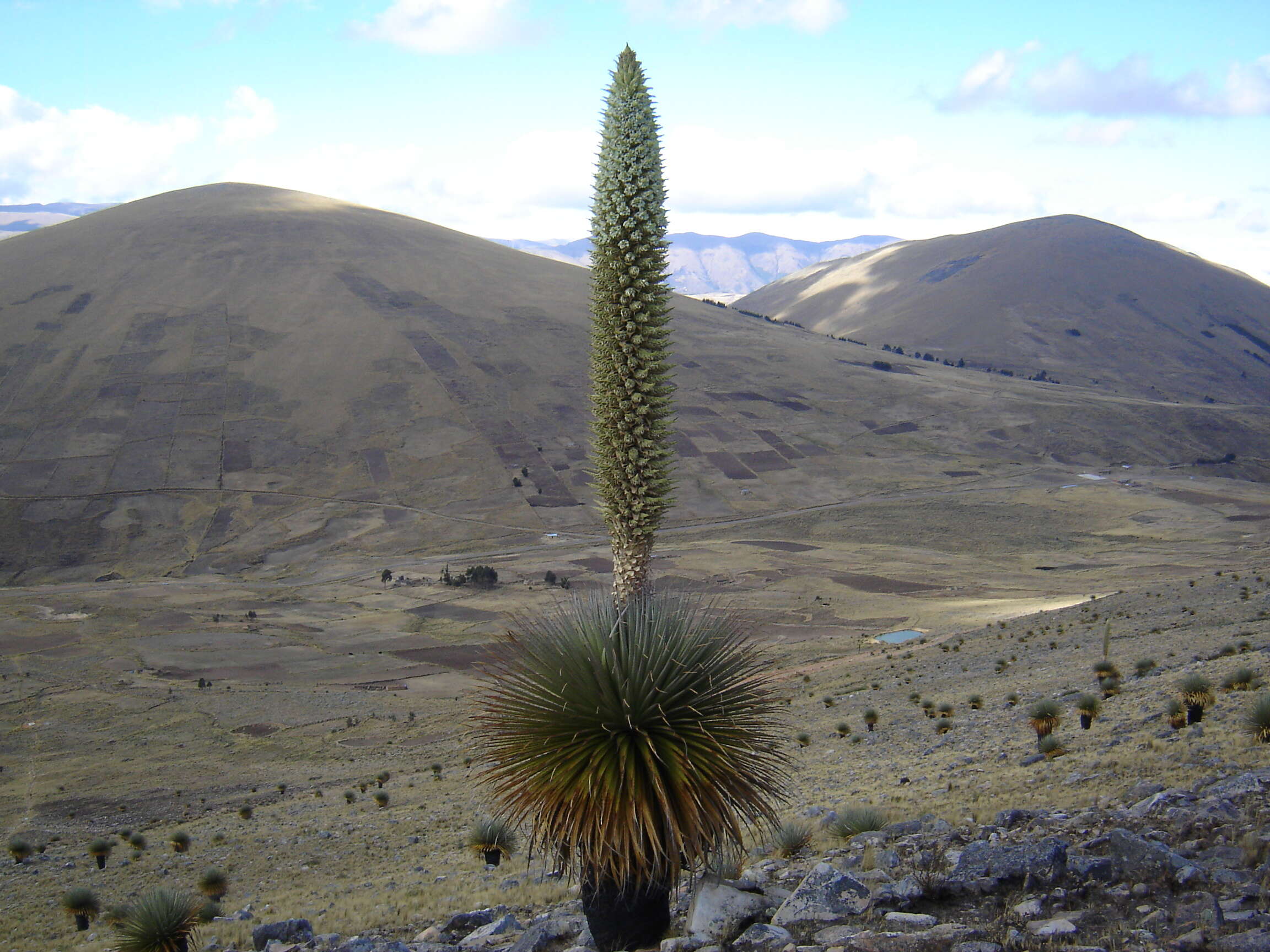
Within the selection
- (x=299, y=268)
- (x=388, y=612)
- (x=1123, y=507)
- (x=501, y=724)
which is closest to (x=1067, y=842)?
(x=501, y=724)

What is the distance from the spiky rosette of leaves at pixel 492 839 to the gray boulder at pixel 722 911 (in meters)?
7.67

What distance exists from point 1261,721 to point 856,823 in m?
4.67

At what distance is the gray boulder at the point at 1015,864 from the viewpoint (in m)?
6.46

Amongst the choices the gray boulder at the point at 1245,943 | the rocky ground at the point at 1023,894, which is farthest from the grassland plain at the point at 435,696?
the gray boulder at the point at 1245,943

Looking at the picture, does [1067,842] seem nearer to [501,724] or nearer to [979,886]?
[979,886]

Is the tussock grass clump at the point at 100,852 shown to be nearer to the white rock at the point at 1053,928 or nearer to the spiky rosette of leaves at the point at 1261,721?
the white rock at the point at 1053,928

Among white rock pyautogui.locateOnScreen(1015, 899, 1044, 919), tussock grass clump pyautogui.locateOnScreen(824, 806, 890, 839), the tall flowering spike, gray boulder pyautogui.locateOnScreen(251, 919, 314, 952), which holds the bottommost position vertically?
gray boulder pyautogui.locateOnScreen(251, 919, 314, 952)

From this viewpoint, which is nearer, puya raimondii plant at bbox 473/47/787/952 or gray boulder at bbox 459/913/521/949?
puya raimondii plant at bbox 473/47/787/952

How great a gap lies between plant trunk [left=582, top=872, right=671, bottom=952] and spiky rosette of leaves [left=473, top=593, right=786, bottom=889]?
0.12 m

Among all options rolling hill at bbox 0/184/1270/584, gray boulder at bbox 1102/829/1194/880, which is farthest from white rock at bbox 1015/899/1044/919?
rolling hill at bbox 0/184/1270/584

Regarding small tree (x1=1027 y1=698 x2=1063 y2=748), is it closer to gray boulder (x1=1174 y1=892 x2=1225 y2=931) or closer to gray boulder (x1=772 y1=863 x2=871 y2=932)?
gray boulder (x1=772 y1=863 x2=871 y2=932)

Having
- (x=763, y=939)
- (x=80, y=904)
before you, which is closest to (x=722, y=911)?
(x=763, y=939)

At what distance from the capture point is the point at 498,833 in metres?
14.2

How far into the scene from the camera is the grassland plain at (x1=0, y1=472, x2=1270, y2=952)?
13.5 meters
